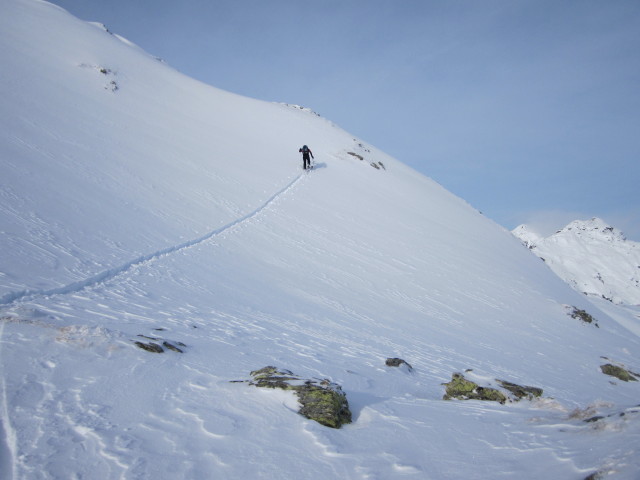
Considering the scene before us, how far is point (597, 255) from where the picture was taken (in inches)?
5891

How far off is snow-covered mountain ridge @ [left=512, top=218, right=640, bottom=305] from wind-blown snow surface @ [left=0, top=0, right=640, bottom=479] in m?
124

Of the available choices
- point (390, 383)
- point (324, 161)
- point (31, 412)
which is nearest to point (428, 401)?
point (390, 383)

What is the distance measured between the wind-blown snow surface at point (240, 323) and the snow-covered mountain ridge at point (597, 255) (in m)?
124

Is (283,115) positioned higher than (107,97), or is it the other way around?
(283,115)

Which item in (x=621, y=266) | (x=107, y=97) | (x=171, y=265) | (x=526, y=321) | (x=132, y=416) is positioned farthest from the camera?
(x=621, y=266)

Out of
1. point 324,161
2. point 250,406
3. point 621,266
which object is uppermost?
point 621,266

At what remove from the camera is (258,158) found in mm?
26547

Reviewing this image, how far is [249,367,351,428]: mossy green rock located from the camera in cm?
402

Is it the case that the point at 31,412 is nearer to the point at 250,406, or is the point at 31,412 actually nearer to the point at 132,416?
the point at 132,416

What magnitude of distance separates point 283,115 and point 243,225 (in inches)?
1266

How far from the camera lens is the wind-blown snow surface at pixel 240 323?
334 cm

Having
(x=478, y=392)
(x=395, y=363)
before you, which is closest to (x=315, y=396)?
(x=395, y=363)

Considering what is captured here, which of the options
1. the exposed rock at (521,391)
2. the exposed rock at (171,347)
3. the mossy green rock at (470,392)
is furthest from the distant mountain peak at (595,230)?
the exposed rock at (171,347)

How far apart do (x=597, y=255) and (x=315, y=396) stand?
615ft
